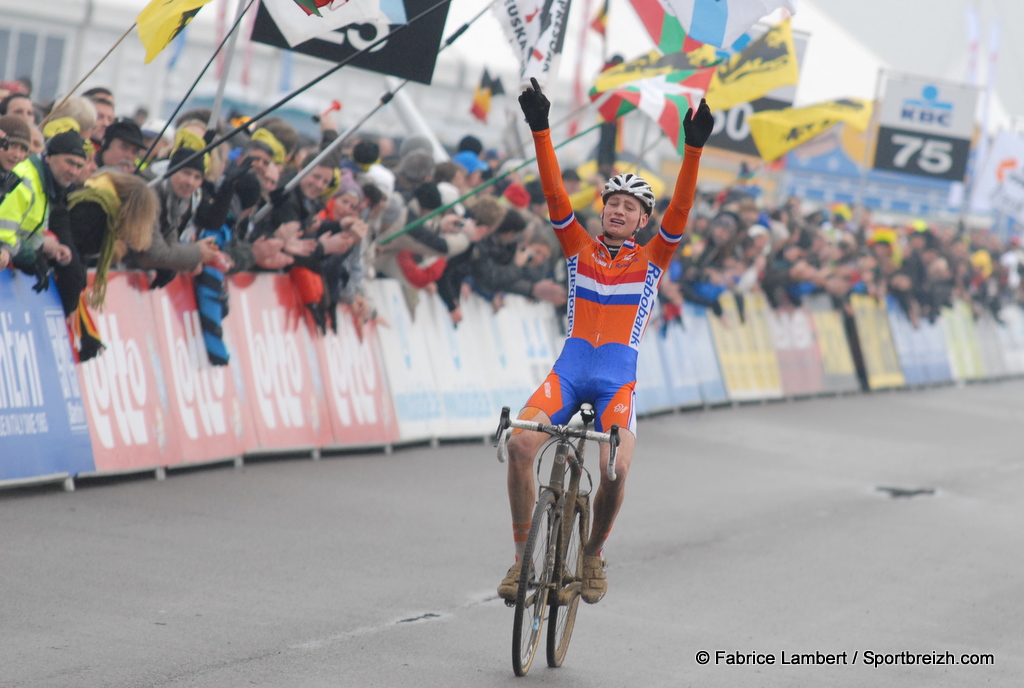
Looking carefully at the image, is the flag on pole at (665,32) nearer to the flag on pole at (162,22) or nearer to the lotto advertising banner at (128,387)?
the flag on pole at (162,22)

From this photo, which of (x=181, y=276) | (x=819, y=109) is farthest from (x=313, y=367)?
(x=819, y=109)

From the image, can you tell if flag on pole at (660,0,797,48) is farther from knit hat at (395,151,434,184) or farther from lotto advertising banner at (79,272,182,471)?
lotto advertising banner at (79,272,182,471)

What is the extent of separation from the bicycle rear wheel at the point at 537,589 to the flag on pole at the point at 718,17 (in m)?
5.06

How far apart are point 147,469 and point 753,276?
1201cm

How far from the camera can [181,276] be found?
10828 mm

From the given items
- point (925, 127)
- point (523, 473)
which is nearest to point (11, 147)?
point (523, 473)

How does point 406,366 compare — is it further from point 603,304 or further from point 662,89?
point 603,304

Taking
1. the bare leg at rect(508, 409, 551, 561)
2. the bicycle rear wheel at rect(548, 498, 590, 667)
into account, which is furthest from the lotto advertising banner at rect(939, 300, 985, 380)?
the bare leg at rect(508, 409, 551, 561)

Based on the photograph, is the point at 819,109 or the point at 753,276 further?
the point at 753,276

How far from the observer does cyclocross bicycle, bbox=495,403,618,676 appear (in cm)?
622

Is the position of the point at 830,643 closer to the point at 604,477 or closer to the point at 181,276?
the point at 604,477

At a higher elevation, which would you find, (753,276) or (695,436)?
(753,276)

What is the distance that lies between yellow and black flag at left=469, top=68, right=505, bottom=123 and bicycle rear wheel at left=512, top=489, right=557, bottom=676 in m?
11.7

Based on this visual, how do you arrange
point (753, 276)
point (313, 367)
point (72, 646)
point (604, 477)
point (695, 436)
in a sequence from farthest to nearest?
point (753, 276)
point (695, 436)
point (313, 367)
point (604, 477)
point (72, 646)
